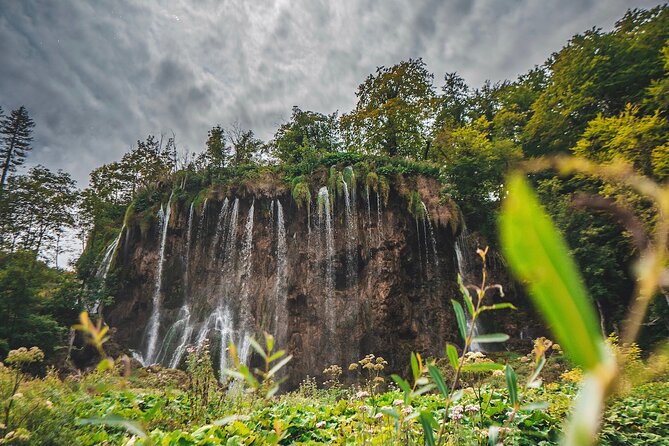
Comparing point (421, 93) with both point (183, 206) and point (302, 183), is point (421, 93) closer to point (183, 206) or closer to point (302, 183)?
Answer: point (302, 183)

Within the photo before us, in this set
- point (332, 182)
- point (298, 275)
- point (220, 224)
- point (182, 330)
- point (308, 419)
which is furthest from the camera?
point (220, 224)

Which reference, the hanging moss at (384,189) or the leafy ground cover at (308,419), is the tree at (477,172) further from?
the leafy ground cover at (308,419)

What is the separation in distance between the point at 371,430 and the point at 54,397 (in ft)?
11.3

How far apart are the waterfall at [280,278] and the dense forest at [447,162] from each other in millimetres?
1693

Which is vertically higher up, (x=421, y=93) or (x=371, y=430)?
(x=421, y=93)

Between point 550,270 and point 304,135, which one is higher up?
point 304,135

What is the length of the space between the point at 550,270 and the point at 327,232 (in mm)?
14633

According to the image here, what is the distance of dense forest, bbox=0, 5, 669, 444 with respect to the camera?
9789mm

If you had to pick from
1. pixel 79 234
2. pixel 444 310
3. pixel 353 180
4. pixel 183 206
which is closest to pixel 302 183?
pixel 353 180

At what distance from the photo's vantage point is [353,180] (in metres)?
15.3

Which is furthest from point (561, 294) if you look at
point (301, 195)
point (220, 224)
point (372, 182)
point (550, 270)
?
point (220, 224)

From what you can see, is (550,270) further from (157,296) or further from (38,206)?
(38,206)

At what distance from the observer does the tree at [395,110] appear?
63.5 ft

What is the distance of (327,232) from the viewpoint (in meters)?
14.9
